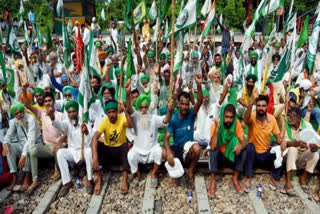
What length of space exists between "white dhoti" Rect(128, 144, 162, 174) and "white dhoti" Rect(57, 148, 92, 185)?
683 mm

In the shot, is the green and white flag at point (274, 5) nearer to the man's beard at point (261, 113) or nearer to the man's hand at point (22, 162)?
the man's beard at point (261, 113)

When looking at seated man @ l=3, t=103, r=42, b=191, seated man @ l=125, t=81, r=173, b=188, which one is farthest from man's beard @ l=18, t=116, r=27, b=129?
seated man @ l=125, t=81, r=173, b=188

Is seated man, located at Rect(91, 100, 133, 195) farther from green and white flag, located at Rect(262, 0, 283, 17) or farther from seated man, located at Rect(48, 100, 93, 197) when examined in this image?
green and white flag, located at Rect(262, 0, 283, 17)

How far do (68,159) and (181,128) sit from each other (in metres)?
2.02

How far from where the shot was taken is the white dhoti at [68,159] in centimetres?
447

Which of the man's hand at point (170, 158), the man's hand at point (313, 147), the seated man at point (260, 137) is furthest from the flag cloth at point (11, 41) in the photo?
the man's hand at point (313, 147)

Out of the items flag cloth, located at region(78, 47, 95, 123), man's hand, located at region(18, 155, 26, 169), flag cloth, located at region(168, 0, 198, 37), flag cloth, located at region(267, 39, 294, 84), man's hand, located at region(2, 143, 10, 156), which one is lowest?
man's hand, located at region(18, 155, 26, 169)

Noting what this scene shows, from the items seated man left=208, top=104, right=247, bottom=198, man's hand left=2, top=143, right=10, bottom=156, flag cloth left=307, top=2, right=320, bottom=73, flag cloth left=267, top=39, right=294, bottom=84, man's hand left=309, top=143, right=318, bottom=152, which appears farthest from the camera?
flag cloth left=307, top=2, right=320, bottom=73

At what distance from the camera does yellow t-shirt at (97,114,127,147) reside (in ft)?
15.0

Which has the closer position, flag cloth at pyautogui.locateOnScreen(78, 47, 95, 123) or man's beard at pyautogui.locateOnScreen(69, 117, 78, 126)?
flag cloth at pyautogui.locateOnScreen(78, 47, 95, 123)

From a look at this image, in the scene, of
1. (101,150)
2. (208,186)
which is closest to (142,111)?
(101,150)

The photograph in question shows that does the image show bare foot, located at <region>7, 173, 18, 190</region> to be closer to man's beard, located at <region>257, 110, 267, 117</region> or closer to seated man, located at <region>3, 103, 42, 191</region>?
seated man, located at <region>3, 103, 42, 191</region>

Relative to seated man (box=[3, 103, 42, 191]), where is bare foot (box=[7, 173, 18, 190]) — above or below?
below

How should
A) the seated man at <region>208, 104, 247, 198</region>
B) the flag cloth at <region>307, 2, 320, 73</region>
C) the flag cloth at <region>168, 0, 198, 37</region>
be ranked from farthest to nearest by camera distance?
1. the flag cloth at <region>307, 2, 320, 73</region>
2. the flag cloth at <region>168, 0, 198, 37</region>
3. the seated man at <region>208, 104, 247, 198</region>
